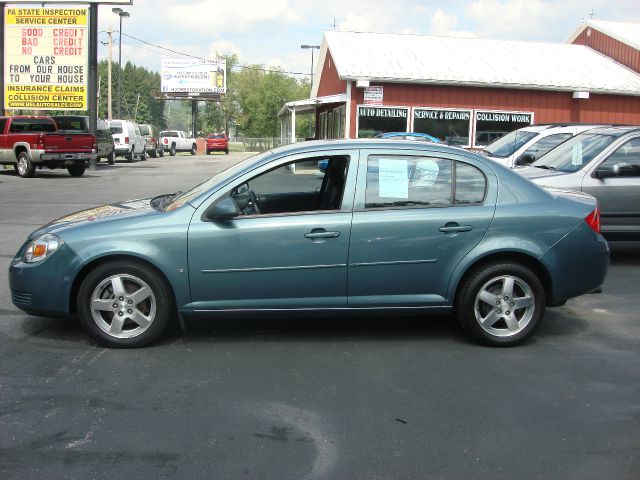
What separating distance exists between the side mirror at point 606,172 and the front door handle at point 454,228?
3802 mm

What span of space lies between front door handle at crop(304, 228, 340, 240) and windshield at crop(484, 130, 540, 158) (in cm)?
779

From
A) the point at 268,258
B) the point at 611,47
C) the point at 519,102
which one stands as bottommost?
the point at 268,258

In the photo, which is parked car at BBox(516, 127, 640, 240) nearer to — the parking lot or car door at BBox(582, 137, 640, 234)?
car door at BBox(582, 137, 640, 234)

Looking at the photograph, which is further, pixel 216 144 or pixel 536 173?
pixel 216 144

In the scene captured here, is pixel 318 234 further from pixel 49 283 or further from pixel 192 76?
pixel 192 76

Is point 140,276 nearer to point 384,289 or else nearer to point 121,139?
point 384,289

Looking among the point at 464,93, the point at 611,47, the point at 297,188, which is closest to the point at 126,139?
the point at 464,93

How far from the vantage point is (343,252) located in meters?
5.22

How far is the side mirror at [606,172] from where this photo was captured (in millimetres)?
8279

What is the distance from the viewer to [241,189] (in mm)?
5633

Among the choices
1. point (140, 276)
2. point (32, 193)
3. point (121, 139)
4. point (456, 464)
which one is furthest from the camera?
point (121, 139)

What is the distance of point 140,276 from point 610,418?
10.8ft

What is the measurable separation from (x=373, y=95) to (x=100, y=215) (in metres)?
17.4

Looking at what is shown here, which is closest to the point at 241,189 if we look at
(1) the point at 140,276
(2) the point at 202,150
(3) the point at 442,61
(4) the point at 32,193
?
(1) the point at 140,276
